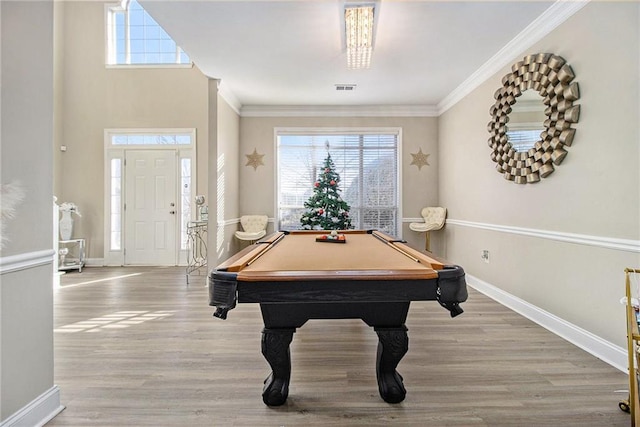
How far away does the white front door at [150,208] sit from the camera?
237 inches

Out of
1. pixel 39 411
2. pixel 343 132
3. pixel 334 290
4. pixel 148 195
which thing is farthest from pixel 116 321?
pixel 343 132

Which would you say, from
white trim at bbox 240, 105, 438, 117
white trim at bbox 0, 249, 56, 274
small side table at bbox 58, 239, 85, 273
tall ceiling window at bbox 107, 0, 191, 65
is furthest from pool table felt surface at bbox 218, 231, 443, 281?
tall ceiling window at bbox 107, 0, 191, 65

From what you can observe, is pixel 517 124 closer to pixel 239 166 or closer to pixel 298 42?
pixel 298 42

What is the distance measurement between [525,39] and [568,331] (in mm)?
2606

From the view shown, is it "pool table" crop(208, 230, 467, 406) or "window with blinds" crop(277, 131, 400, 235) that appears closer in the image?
"pool table" crop(208, 230, 467, 406)

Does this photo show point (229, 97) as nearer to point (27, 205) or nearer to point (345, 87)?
point (345, 87)

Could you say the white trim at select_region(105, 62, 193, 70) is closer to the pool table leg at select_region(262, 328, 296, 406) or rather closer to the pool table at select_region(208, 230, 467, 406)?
the pool table at select_region(208, 230, 467, 406)

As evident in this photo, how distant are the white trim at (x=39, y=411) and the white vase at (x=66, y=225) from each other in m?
4.88

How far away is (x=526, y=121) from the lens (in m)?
3.17

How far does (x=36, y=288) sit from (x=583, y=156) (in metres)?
3.53

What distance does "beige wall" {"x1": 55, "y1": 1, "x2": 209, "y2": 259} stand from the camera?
600 centimetres

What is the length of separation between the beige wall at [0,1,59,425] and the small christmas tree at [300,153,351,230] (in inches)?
150

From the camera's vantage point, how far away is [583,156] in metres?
2.56

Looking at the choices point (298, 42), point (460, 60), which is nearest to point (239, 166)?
point (298, 42)
